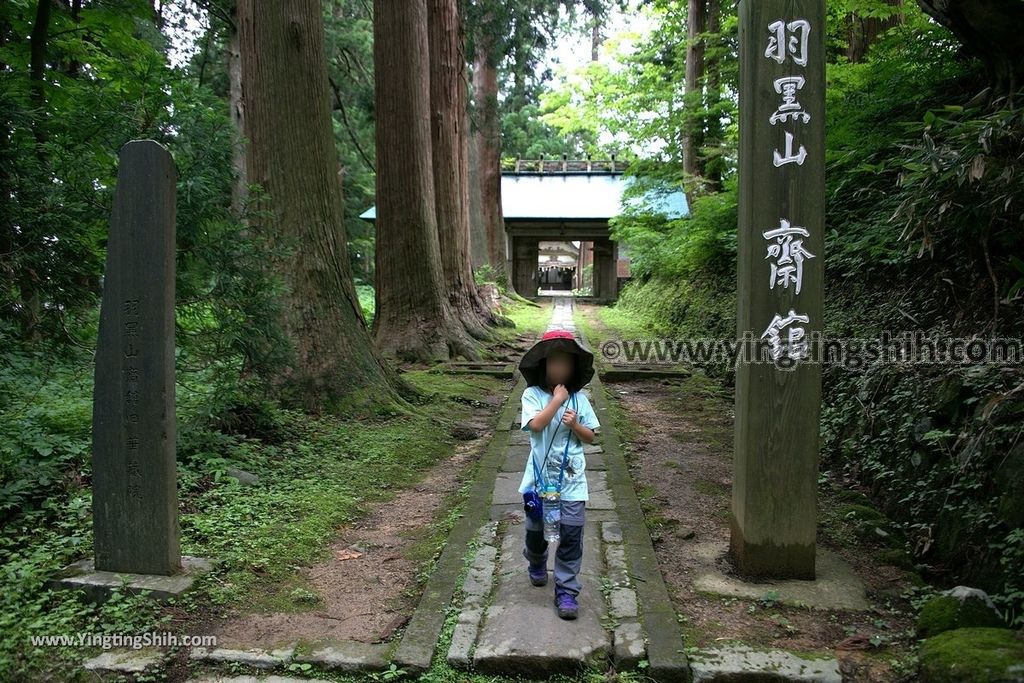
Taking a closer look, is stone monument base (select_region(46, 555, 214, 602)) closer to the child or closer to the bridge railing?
the child

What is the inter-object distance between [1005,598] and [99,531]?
455cm

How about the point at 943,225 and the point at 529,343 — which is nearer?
the point at 943,225

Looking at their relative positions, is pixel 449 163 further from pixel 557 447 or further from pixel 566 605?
pixel 566 605

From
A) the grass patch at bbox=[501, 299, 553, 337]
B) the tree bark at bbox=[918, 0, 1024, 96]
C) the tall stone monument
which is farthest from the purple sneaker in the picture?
the grass patch at bbox=[501, 299, 553, 337]

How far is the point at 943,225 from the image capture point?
16.3ft

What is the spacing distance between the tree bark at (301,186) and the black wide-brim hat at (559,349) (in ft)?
12.8

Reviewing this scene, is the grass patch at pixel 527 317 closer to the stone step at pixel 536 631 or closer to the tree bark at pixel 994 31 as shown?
the tree bark at pixel 994 31

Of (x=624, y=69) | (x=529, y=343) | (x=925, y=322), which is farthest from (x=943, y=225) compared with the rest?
(x=624, y=69)

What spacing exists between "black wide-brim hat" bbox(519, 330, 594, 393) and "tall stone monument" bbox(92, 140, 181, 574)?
1.94 meters

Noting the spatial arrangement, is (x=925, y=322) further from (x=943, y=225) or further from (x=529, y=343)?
(x=529, y=343)

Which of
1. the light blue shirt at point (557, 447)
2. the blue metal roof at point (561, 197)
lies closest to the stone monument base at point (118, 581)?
the light blue shirt at point (557, 447)

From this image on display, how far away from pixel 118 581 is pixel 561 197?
25.9 meters

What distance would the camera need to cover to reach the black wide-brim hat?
3.57 meters

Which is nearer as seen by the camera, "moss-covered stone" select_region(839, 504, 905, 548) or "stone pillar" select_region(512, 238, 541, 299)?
"moss-covered stone" select_region(839, 504, 905, 548)
